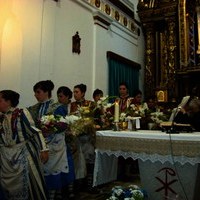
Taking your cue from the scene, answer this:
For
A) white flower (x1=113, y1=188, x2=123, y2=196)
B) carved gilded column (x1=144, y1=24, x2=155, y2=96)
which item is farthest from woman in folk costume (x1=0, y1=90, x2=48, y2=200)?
carved gilded column (x1=144, y1=24, x2=155, y2=96)

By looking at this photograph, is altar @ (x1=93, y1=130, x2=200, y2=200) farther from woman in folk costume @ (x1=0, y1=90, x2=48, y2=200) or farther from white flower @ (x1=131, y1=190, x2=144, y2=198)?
woman in folk costume @ (x1=0, y1=90, x2=48, y2=200)

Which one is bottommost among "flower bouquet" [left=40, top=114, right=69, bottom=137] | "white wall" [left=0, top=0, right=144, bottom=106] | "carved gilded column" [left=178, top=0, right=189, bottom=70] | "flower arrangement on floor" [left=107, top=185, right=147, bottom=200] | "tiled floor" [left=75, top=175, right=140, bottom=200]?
"tiled floor" [left=75, top=175, right=140, bottom=200]

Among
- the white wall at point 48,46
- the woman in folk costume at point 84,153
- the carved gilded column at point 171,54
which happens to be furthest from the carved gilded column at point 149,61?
the woman in folk costume at point 84,153

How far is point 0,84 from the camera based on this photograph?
525 cm

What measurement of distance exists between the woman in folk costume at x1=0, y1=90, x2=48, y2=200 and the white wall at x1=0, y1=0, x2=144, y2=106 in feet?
6.68

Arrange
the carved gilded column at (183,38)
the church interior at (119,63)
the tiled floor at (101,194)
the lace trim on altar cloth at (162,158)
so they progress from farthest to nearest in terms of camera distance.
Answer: the carved gilded column at (183,38)
the tiled floor at (101,194)
the church interior at (119,63)
the lace trim on altar cloth at (162,158)

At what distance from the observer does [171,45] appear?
9781 millimetres

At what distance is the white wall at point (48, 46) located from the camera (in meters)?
5.49

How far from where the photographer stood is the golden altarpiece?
943cm

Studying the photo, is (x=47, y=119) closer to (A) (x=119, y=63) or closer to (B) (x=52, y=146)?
(B) (x=52, y=146)

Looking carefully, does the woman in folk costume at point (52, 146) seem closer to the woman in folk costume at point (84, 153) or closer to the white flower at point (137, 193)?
the woman in folk costume at point (84, 153)

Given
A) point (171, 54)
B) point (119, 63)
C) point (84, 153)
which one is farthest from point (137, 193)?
point (171, 54)

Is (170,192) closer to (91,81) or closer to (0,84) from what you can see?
(0,84)

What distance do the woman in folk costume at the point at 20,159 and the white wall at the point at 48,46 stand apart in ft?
6.68
